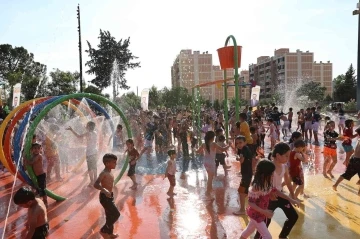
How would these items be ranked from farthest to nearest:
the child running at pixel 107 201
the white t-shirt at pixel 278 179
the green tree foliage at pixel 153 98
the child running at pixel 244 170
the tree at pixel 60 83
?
the green tree foliage at pixel 153 98
the tree at pixel 60 83
the child running at pixel 244 170
the child running at pixel 107 201
the white t-shirt at pixel 278 179

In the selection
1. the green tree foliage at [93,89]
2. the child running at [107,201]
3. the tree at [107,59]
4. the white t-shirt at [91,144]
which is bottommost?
the child running at [107,201]

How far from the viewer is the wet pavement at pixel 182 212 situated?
5.58m

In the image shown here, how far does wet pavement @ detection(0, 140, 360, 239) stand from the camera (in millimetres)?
5578

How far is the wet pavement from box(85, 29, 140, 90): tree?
37968 mm

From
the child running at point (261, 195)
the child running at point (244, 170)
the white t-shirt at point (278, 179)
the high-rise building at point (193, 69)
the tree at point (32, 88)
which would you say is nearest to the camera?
the child running at point (261, 195)

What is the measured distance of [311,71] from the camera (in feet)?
363

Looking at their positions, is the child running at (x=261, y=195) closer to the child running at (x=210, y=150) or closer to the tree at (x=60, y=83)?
the child running at (x=210, y=150)

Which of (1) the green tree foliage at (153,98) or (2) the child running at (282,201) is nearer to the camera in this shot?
(2) the child running at (282,201)

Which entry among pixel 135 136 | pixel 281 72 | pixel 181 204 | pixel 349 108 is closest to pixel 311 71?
pixel 281 72

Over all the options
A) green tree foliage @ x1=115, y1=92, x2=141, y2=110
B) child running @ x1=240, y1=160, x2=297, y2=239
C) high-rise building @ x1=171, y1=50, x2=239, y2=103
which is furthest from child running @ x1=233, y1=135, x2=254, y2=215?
high-rise building @ x1=171, y1=50, x2=239, y2=103

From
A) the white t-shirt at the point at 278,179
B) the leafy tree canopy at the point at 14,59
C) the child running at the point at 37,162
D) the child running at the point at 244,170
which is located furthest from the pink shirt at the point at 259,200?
the leafy tree canopy at the point at 14,59

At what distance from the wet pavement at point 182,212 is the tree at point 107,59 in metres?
38.0

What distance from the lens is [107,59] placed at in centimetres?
4669

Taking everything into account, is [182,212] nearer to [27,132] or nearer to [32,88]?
[27,132]
